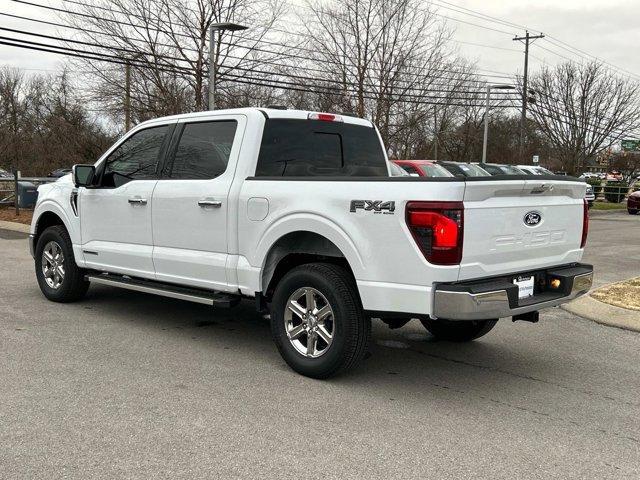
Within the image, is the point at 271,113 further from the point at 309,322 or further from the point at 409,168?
the point at 409,168

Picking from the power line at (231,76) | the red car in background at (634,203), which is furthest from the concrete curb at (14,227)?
the red car in background at (634,203)

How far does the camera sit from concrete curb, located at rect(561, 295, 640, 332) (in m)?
6.44

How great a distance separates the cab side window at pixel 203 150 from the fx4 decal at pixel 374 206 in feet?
4.76

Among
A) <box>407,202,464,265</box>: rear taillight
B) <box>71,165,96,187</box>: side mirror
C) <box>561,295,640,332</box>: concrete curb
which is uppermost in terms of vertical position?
<box>71,165,96,187</box>: side mirror

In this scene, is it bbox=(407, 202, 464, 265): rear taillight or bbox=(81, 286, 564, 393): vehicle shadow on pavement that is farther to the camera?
bbox=(81, 286, 564, 393): vehicle shadow on pavement

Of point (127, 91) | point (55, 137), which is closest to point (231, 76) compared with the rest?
point (127, 91)

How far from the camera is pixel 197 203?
5184 mm

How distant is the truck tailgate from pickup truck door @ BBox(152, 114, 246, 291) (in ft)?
6.41

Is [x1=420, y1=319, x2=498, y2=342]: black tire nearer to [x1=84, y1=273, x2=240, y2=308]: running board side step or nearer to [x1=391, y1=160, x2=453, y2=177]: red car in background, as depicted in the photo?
[x1=84, y1=273, x2=240, y2=308]: running board side step

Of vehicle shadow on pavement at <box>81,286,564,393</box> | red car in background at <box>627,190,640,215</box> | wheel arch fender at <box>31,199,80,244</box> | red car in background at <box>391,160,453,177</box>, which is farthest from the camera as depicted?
red car in background at <box>627,190,640,215</box>

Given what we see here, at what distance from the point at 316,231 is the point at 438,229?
3.10 ft

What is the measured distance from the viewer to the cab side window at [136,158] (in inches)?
230

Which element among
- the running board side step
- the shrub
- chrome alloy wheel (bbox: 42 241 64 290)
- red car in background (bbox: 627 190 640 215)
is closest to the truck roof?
the running board side step

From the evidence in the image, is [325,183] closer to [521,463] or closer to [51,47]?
[521,463]
